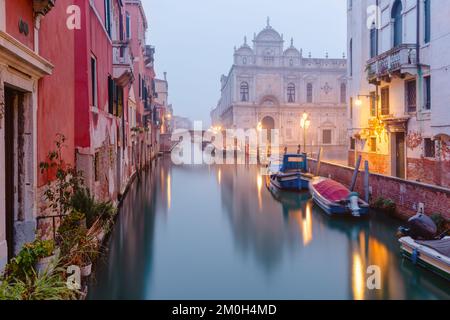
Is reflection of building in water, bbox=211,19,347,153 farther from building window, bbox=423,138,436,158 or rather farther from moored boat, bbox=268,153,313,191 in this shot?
building window, bbox=423,138,436,158

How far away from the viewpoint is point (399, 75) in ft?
46.5

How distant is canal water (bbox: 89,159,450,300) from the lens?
253 inches

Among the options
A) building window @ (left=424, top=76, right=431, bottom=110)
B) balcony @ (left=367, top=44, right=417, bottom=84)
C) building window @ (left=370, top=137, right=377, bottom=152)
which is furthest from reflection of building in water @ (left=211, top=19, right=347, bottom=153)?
building window @ (left=424, top=76, right=431, bottom=110)

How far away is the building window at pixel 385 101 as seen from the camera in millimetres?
15938

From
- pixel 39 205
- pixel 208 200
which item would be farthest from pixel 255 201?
pixel 39 205

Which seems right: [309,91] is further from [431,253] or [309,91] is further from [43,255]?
[43,255]

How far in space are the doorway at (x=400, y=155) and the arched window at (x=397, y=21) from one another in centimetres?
323

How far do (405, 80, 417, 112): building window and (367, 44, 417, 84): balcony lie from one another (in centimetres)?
46

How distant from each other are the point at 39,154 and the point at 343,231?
7587 millimetres

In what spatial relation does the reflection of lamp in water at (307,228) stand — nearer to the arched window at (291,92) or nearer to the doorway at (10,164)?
the doorway at (10,164)

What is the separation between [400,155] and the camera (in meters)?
15.3

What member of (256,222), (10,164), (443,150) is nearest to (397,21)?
(443,150)

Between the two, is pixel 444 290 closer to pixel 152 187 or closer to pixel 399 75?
pixel 399 75

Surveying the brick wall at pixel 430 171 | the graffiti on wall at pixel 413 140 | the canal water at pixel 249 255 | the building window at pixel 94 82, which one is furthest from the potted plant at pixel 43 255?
the graffiti on wall at pixel 413 140
